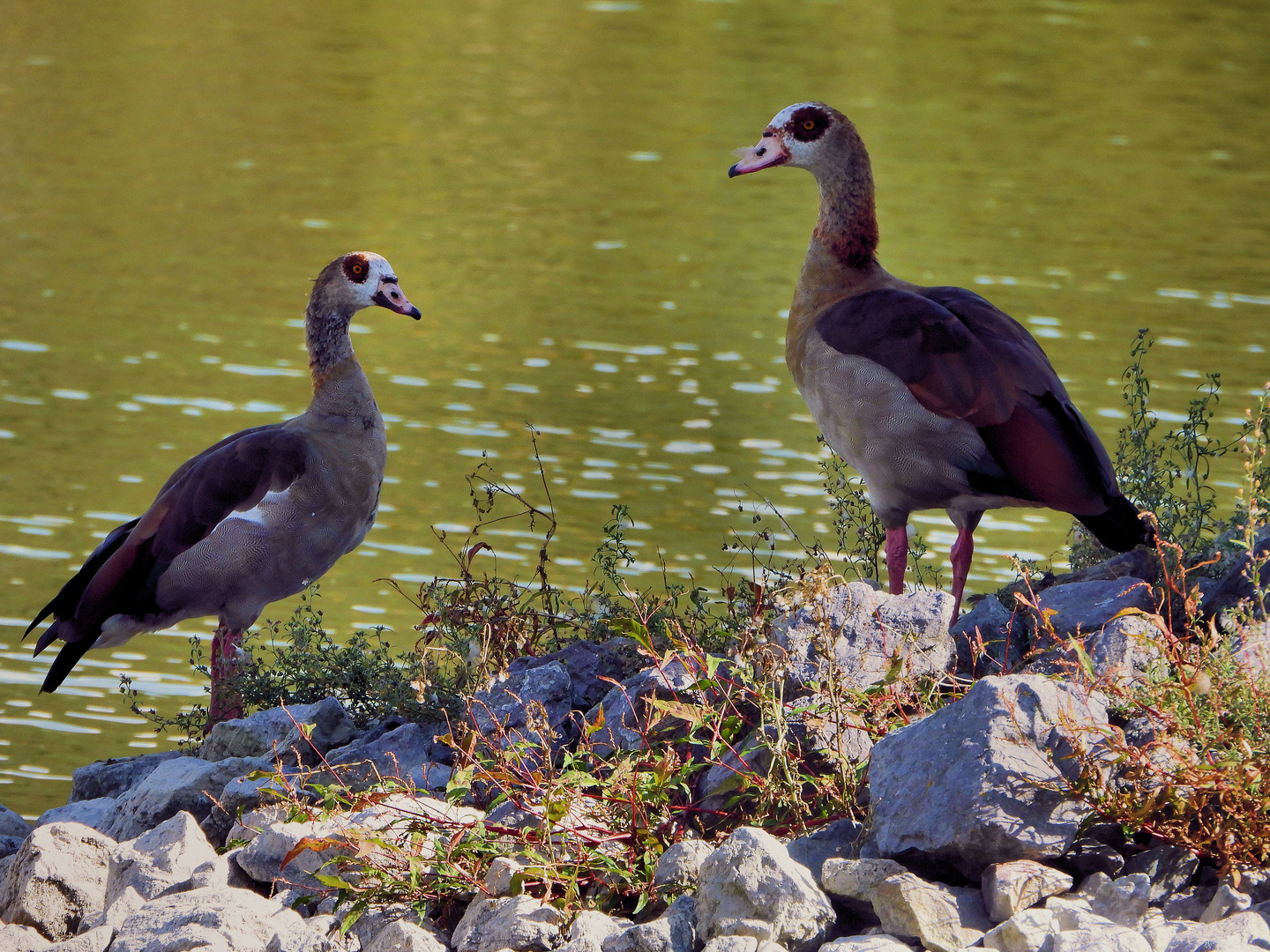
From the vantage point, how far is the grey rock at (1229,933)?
4812mm

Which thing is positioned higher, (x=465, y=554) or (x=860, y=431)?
(x=860, y=431)

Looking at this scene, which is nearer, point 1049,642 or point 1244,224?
point 1049,642

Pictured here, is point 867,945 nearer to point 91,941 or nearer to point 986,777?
point 986,777

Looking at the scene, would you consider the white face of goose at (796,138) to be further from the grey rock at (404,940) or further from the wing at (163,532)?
the grey rock at (404,940)

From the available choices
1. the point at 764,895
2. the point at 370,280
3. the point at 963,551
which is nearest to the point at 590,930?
the point at 764,895

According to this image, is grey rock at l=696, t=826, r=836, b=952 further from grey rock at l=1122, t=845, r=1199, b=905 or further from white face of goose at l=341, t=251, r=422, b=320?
white face of goose at l=341, t=251, r=422, b=320

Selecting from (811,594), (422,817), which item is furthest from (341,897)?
(811,594)

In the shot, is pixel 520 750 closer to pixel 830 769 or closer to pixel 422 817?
pixel 422 817

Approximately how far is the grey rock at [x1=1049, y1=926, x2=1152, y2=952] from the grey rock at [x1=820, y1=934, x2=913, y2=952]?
0.41 m

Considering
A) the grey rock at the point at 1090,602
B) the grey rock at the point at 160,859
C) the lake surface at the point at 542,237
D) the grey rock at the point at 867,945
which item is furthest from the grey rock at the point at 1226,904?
the lake surface at the point at 542,237

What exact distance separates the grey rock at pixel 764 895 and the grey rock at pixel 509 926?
0.47 metres

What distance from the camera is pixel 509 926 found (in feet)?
17.7

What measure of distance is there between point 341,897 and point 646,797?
0.97 m

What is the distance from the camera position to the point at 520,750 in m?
6.35
